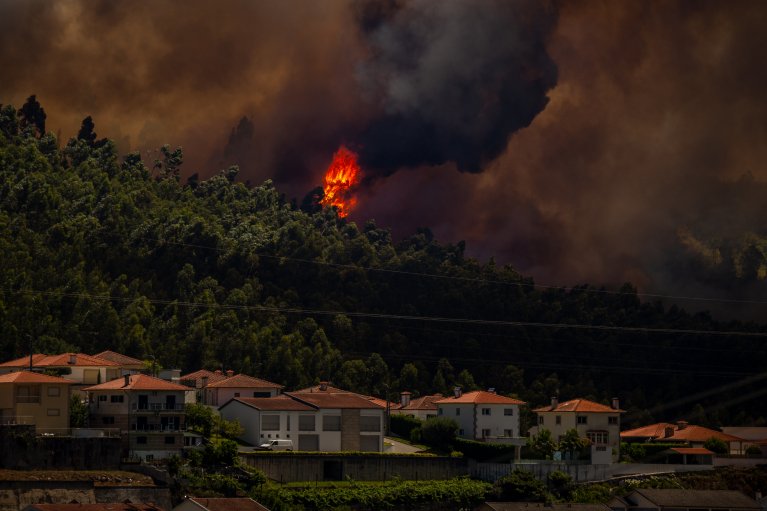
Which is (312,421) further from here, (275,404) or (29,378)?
(29,378)

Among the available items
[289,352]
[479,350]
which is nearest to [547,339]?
[479,350]

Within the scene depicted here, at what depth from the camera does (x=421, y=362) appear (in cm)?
15250

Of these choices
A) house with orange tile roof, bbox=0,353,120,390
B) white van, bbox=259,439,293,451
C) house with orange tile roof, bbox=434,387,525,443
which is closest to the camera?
white van, bbox=259,439,293,451

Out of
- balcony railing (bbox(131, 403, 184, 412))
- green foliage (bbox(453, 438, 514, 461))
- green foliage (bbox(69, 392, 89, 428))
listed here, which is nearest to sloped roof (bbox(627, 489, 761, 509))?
green foliage (bbox(453, 438, 514, 461))

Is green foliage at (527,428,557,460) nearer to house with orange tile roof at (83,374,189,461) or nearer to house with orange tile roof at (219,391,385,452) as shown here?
house with orange tile roof at (219,391,385,452)

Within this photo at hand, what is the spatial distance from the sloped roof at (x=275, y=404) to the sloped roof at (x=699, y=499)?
22.1 m

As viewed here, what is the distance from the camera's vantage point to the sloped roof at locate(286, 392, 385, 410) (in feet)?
357

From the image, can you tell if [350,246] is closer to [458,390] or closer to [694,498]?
[458,390]

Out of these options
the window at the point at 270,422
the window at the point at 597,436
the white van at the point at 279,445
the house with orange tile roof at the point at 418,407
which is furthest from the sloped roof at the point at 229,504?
the house with orange tile roof at the point at 418,407

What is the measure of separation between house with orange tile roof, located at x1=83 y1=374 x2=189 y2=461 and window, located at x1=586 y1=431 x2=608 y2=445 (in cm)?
3351

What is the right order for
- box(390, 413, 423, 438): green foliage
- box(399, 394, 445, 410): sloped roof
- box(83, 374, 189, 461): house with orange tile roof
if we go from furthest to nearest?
1. box(399, 394, 445, 410): sloped roof
2. box(390, 413, 423, 438): green foliage
3. box(83, 374, 189, 461): house with orange tile roof

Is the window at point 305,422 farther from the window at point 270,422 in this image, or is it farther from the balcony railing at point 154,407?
the balcony railing at point 154,407

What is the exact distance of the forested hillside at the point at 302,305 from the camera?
136 metres

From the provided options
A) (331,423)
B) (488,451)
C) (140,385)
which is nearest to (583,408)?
(488,451)
